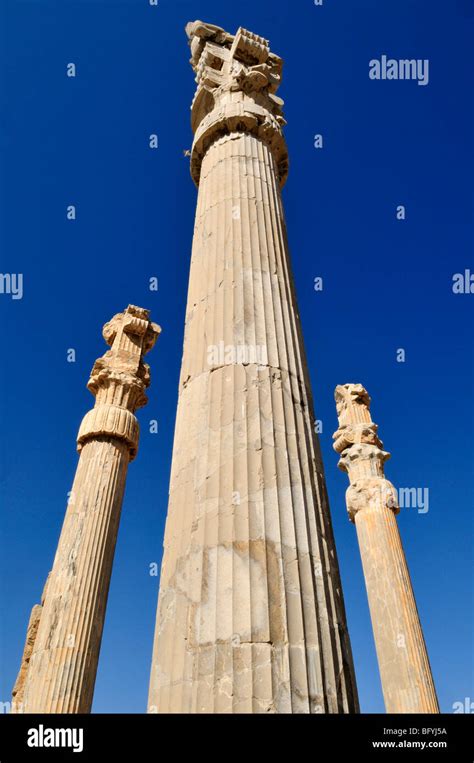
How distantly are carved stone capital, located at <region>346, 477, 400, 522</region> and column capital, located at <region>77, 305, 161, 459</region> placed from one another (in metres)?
7.78

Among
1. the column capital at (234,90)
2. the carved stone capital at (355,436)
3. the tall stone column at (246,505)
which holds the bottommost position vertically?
the tall stone column at (246,505)

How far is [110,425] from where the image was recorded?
1437cm

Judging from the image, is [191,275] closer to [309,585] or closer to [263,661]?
[309,585]

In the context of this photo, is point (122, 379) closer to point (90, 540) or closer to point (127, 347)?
point (127, 347)

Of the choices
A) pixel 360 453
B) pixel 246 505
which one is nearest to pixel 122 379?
pixel 360 453

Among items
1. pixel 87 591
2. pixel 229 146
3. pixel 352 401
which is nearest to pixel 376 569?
pixel 352 401

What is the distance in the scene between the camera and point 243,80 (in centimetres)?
1130

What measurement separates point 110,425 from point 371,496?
8993 millimetres

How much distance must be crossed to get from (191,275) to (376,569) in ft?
37.2

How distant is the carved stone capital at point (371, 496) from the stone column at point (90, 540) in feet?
25.6

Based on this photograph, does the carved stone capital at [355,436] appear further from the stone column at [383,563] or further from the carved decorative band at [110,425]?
the carved decorative band at [110,425]

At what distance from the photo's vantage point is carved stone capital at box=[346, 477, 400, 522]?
17984mm

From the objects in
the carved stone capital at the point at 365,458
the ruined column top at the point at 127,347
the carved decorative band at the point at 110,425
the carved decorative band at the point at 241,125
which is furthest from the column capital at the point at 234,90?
the carved stone capital at the point at 365,458

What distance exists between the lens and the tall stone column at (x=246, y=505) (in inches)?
193
